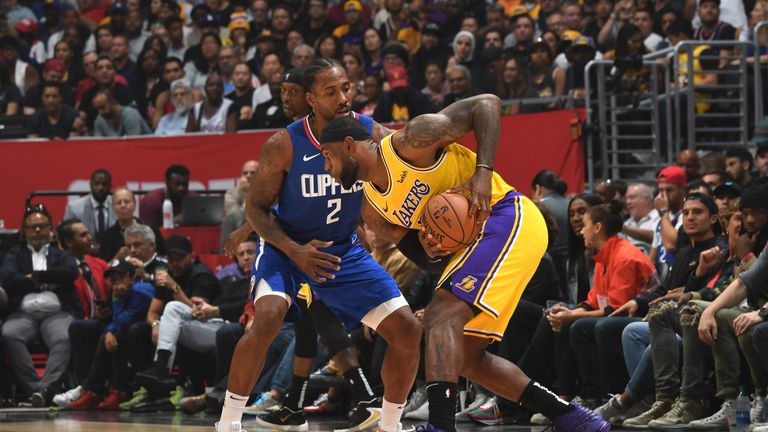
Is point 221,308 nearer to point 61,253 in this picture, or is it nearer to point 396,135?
point 61,253

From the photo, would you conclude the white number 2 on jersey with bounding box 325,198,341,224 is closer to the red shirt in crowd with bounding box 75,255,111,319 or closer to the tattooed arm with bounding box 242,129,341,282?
the tattooed arm with bounding box 242,129,341,282

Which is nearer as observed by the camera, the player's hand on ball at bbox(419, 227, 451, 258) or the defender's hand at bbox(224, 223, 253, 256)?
the player's hand on ball at bbox(419, 227, 451, 258)

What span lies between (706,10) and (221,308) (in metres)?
6.47

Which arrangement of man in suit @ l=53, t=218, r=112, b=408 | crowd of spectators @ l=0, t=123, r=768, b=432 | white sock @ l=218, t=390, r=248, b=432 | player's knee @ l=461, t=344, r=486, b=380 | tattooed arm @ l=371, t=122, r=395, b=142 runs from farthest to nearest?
man in suit @ l=53, t=218, r=112, b=408
crowd of spectators @ l=0, t=123, r=768, b=432
tattooed arm @ l=371, t=122, r=395, b=142
white sock @ l=218, t=390, r=248, b=432
player's knee @ l=461, t=344, r=486, b=380

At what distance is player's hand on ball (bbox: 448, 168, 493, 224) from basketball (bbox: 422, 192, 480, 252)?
1.5 inches

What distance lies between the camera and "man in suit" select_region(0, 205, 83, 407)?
37.1 feet

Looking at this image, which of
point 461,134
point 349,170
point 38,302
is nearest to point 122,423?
point 38,302

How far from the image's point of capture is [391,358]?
6.31 meters

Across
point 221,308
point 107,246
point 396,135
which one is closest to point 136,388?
point 221,308

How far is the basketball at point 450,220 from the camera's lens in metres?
5.59

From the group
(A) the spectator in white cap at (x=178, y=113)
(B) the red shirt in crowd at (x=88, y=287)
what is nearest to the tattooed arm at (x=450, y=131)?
(B) the red shirt in crowd at (x=88, y=287)

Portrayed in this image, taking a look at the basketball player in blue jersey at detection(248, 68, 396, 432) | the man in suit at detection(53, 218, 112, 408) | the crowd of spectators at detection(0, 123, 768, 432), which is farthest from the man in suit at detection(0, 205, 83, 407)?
the basketball player in blue jersey at detection(248, 68, 396, 432)

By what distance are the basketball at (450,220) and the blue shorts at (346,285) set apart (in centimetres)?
94

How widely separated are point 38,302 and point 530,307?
17.2 ft
